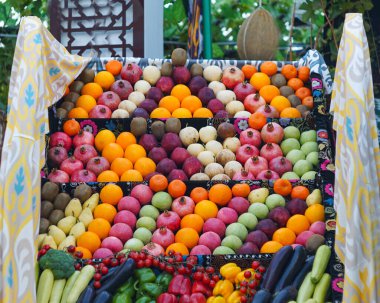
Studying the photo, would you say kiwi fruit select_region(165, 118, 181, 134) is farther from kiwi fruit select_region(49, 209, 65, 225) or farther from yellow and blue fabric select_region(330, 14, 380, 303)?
yellow and blue fabric select_region(330, 14, 380, 303)

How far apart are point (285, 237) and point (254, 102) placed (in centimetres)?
105

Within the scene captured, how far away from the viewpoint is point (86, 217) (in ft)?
13.6

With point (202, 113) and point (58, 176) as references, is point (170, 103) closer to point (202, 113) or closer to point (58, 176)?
point (202, 113)

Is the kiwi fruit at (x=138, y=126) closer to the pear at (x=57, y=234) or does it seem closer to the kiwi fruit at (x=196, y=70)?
the kiwi fruit at (x=196, y=70)

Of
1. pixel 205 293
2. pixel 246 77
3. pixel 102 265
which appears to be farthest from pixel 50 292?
pixel 246 77

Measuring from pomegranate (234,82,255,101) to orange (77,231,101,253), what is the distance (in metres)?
1.34

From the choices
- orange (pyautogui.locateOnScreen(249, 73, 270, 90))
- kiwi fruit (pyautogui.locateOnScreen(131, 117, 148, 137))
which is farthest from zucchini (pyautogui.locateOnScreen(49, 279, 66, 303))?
orange (pyautogui.locateOnScreen(249, 73, 270, 90))

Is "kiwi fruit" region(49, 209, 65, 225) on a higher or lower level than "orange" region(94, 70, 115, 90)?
lower

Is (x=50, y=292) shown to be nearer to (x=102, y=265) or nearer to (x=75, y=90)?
(x=102, y=265)

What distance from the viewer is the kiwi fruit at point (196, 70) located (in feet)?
16.4

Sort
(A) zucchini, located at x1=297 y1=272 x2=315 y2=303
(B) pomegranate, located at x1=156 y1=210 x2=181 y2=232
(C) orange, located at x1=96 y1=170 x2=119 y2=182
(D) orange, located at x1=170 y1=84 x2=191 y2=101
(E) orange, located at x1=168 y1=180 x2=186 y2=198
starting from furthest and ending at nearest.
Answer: (D) orange, located at x1=170 y1=84 x2=191 y2=101
(C) orange, located at x1=96 y1=170 x2=119 y2=182
(E) orange, located at x1=168 y1=180 x2=186 y2=198
(B) pomegranate, located at x1=156 y1=210 x2=181 y2=232
(A) zucchini, located at x1=297 y1=272 x2=315 y2=303

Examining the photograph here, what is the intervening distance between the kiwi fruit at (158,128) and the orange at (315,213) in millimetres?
980

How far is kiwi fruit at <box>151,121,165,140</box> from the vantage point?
15.1 ft

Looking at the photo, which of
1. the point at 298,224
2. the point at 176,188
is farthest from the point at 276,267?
the point at 176,188
